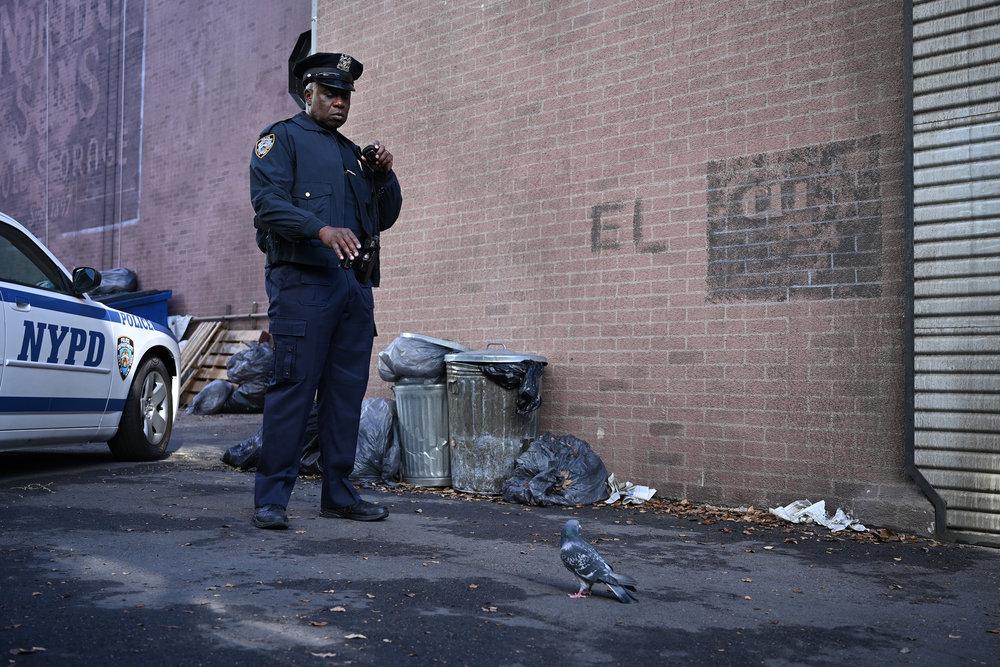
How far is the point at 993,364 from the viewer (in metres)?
4.57

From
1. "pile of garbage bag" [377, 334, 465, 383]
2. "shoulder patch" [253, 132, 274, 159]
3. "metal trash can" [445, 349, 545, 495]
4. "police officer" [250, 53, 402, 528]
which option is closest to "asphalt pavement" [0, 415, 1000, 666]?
"police officer" [250, 53, 402, 528]

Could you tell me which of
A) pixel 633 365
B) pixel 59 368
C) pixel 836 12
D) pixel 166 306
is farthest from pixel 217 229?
pixel 836 12

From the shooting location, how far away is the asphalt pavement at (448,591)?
2.57m

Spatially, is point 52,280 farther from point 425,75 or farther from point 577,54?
point 577,54

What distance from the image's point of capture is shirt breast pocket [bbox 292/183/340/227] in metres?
4.41

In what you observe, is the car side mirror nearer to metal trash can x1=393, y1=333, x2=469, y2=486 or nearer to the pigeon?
metal trash can x1=393, y1=333, x2=469, y2=486

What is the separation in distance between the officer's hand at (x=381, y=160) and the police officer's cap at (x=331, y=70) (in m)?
0.34

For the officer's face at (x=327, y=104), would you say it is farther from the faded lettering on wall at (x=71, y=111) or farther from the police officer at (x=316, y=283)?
the faded lettering on wall at (x=71, y=111)

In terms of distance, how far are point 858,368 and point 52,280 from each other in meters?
5.12

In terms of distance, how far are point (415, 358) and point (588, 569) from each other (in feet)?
11.2

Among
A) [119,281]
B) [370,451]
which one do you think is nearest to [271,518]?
→ [370,451]

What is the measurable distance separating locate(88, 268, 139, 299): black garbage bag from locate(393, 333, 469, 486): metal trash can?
34.7ft

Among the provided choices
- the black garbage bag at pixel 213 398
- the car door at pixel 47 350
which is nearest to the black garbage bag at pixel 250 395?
the black garbage bag at pixel 213 398

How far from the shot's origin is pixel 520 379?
6.04 m
